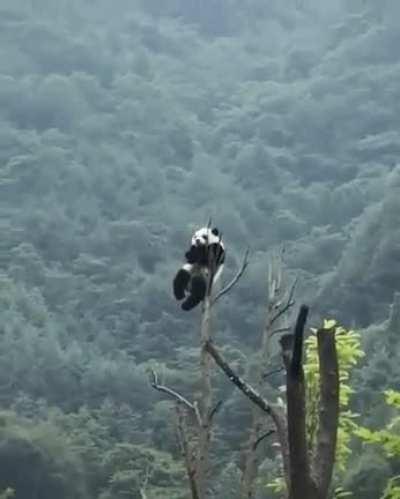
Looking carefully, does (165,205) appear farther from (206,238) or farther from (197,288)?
(206,238)

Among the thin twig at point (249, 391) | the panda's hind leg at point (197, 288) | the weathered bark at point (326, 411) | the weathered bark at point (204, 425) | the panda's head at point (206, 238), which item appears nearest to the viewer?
the weathered bark at point (326, 411)

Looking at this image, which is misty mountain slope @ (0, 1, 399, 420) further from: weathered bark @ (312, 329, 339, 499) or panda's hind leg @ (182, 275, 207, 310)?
weathered bark @ (312, 329, 339, 499)

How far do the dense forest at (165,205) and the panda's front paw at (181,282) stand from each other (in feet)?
23.2

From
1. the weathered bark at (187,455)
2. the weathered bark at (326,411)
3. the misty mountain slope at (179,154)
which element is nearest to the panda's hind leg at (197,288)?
the weathered bark at (187,455)

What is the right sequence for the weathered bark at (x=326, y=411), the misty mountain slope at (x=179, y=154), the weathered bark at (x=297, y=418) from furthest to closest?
the misty mountain slope at (x=179, y=154) < the weathered bark at (x=326, y=411) < the weathered bark at (x=297, y=418)

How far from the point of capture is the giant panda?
4488 millimetres

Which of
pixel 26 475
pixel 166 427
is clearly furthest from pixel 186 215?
pixel 26 475

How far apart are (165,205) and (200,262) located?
26.4 metres

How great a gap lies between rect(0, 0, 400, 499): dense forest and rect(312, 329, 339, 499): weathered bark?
8.85 metres

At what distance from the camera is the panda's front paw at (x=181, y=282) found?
481cm

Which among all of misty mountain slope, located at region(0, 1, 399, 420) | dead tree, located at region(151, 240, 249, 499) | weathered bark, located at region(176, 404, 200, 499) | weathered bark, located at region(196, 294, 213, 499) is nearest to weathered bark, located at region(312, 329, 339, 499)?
weathered bark, located at region(176, 404, 200, 499)

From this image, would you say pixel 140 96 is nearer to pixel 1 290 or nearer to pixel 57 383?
pixel 1 290

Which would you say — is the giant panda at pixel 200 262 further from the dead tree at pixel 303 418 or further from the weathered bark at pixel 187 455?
the dead tree at pixel 303 418

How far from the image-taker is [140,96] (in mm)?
38562
